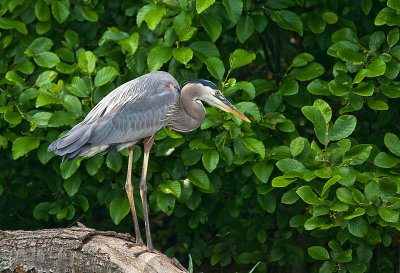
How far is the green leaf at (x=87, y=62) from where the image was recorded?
14.0ft

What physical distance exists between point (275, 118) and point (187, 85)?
1.92ft

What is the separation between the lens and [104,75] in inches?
166

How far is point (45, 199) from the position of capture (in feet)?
17.9

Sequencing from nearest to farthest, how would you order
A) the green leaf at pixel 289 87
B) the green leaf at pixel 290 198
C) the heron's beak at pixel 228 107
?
the heron's beak at pixel 228 107 < the green leaf at pixel 290 198 < the green leaf at pixel 289 87

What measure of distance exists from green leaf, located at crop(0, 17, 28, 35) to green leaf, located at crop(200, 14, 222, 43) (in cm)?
123

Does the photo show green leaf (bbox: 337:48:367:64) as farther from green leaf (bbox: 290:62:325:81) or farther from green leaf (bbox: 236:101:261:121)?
green leaf (bbox: 236:101:261:121)

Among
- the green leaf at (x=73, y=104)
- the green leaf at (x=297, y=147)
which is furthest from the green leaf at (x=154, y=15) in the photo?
the green leaf at (x=297, y=147)

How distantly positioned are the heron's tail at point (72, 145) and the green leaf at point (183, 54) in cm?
70

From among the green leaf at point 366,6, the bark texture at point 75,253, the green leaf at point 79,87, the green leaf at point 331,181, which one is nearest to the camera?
the bark texture at point 75,253

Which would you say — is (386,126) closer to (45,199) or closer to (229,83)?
(229,83)

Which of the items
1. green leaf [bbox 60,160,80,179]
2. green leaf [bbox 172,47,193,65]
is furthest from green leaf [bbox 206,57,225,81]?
green leaf [bbox 60,160,80,179]

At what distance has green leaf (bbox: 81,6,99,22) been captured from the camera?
183 inches

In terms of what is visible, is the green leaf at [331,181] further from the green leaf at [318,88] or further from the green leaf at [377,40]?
the green leaf at [377,40]

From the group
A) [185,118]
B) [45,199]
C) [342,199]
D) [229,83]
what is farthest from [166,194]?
[45,199]
